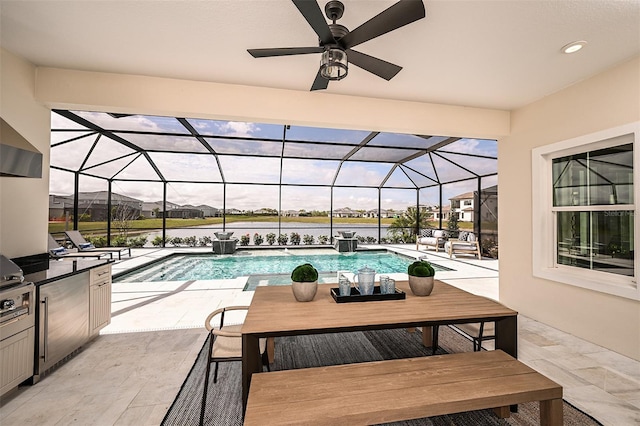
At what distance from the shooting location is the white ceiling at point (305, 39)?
2008 mm

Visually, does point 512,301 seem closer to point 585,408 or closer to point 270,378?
point 585,408

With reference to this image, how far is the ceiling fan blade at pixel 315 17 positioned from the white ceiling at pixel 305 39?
1.32ft

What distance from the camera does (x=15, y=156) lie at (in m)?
1.96

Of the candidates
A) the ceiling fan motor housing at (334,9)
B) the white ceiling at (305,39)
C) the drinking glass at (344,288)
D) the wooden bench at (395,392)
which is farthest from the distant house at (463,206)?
the ceiling fan motor housing at (334,9)

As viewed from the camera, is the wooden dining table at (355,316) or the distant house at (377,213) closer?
the wooden dining table at (355,316)

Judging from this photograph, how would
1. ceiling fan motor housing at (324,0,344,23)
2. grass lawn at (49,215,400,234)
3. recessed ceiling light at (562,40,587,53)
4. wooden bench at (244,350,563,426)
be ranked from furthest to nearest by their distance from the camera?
grass lawn at (49,215,400,234), recessed ceiling light at (562,40,587,53), ceiling fan motor housing at (324,0,344,23), wooden bench at (244,350,563,426)

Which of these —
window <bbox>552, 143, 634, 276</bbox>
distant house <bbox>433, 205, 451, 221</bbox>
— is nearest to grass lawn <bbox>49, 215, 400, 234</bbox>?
distant house <bbox>433, 205, 451, 221</bbox>

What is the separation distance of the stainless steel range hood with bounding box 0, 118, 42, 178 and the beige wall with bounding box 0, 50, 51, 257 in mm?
656

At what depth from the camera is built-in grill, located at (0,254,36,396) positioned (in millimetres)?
1840

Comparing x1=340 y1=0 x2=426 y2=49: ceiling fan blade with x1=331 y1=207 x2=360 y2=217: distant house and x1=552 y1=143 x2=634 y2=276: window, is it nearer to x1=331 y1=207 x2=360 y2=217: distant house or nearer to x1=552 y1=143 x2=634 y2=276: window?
x1=552 y1=143 x2=634 y2=276: window

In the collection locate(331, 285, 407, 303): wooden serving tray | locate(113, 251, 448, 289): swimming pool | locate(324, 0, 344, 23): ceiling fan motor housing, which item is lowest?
locate(113, 251, 448, 289): swimming pool

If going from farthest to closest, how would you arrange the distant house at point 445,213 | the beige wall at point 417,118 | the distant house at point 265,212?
the distant house at point 265,212
the distant house at point 445,213
the beige wall at point 417,118

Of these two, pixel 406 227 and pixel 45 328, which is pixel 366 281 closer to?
pixel 45 328

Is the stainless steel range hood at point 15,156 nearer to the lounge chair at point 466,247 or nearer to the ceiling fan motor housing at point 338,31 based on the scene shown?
the ceiling fan motor housing at point 338,31
